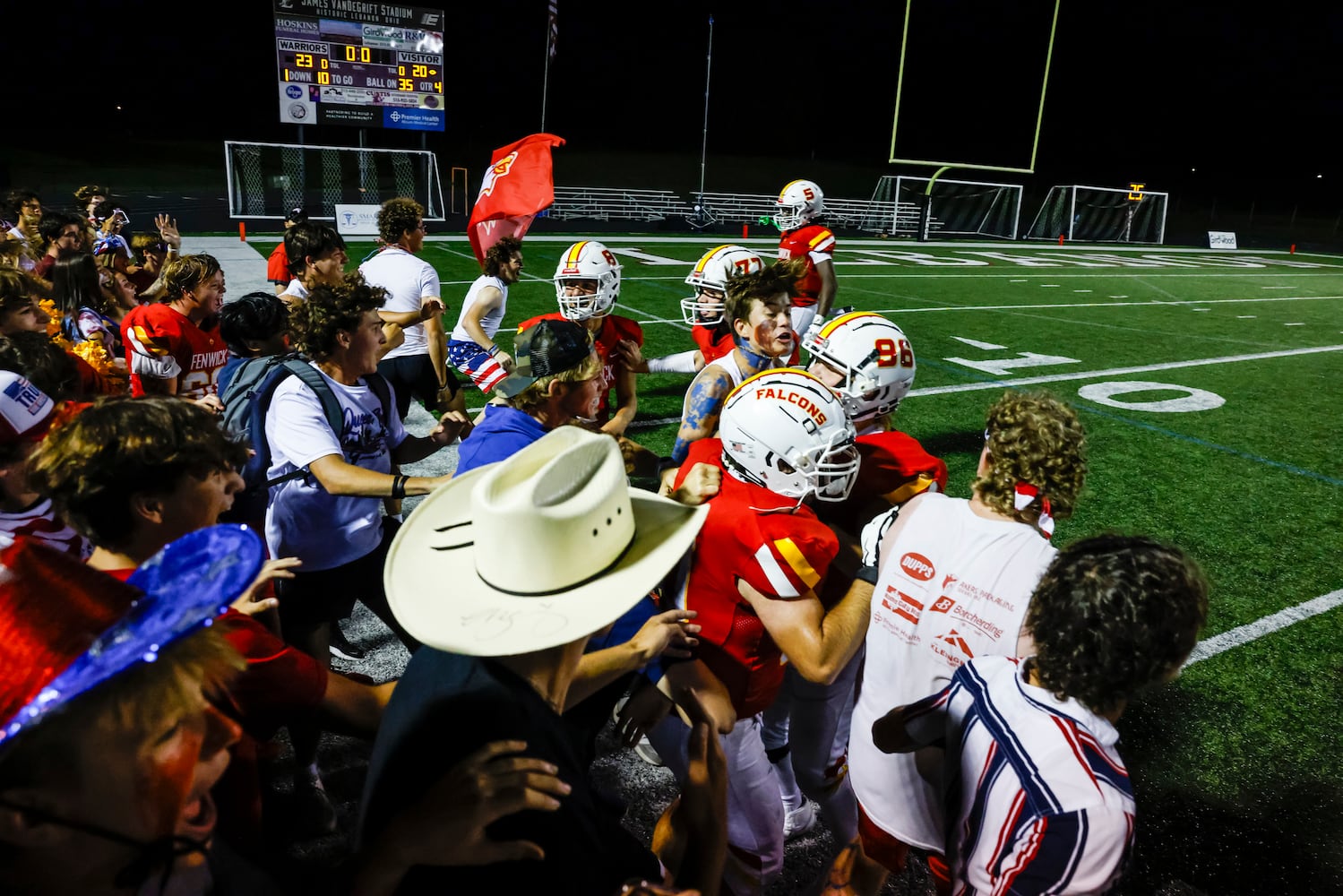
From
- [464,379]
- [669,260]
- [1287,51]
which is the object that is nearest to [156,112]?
[669,260]

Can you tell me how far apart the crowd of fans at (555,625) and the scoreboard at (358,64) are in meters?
24.4

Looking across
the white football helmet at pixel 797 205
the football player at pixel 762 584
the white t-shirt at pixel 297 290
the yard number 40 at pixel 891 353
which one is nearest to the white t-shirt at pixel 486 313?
the white t-shirt at pixel 297 290

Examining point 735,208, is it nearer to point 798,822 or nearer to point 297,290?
point 297,290

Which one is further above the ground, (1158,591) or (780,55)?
(780,55)

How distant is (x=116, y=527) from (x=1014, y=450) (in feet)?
9.16

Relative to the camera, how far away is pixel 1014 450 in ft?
8.96

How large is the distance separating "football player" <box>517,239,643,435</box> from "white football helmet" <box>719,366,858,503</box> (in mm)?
2547

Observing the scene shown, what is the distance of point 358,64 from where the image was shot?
26.1 m

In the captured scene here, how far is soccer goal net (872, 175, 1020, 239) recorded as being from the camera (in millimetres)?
36250

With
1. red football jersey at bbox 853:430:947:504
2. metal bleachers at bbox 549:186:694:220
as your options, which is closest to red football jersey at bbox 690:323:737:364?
red football jersey at bbox 853:430:947:504

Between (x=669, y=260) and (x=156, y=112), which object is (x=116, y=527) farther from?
(x=156, y=112)

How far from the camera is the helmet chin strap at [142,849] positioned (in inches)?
47.2

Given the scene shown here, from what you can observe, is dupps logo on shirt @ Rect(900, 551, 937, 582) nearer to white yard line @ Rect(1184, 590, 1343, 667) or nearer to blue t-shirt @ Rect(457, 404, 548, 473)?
blue t-shirt @ Rect(457, 404, 548, 473)

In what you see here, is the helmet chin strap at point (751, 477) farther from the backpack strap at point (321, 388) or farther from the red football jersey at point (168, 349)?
the red football jersey at point (168, 349)
